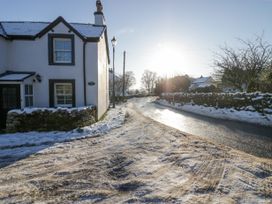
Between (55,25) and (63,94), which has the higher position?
(55,25)

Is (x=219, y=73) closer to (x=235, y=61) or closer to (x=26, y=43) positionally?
(x=235, y=61)

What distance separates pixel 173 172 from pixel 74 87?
12.5m

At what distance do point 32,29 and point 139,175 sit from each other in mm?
15686

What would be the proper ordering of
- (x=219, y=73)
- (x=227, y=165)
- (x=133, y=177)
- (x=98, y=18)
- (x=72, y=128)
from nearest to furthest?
(x=133, y=177) → (x=227, y=165) → (x=72, y=128) → (x=98, y=18) → (x=219, y=73)

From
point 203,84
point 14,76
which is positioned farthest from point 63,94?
point 203,84

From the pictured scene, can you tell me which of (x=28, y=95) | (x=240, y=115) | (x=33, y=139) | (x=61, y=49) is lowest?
(x=33, y=139)

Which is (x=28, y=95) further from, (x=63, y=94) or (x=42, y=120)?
(x=42, y=120)

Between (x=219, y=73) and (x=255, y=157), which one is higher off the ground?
(x=219, y=73)

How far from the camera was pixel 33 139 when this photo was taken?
11.7 m

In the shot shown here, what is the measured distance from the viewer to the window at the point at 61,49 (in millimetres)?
17531

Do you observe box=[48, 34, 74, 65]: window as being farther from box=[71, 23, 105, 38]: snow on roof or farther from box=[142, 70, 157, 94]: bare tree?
box=[142, 70, 157, 94]: bare tree

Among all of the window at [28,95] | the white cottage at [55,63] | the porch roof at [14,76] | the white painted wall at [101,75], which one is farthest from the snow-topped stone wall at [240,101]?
the porch roof at [14,76]

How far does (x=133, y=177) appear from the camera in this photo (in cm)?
627

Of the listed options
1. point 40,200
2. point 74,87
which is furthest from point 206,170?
point 74,87
